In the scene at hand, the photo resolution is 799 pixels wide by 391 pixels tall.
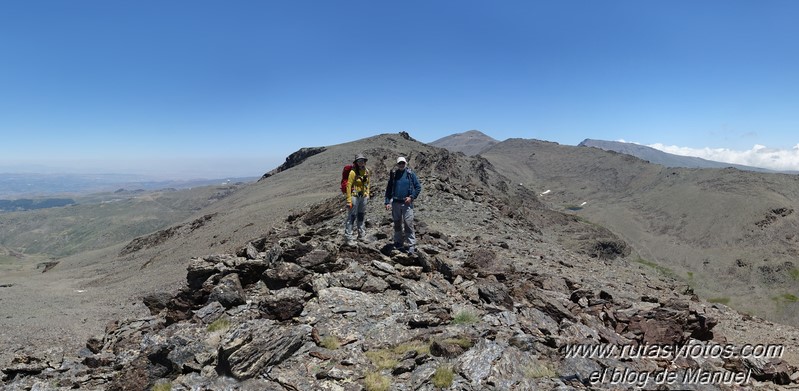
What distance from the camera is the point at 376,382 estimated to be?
6.61 metres

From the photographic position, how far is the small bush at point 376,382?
6.50m

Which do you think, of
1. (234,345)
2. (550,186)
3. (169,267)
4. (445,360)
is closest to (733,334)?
(445,360)

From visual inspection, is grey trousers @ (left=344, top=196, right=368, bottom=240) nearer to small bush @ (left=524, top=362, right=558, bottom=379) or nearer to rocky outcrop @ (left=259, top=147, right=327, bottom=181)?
small bush @ (left=524, top=362, right=558, bottom=379)

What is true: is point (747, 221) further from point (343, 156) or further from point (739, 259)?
point (343, 156)

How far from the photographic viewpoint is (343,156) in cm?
7769

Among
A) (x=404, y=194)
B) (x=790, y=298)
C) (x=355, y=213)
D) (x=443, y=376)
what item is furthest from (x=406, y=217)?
(x=790, y=298)

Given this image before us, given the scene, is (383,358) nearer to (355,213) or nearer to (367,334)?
(367,334)

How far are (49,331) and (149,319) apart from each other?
7858mm

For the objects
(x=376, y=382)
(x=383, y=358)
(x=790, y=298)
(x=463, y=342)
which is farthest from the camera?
(x=790, y=298)

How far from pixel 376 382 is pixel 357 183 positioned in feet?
25.8

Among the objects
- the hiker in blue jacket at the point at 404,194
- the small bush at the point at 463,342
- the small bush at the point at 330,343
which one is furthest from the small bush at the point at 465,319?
the hiker in blue jacket at the point at 404,194

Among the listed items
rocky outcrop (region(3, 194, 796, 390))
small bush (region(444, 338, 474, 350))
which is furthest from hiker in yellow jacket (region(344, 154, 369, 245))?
small bush (region(444, 338, 474, 350))

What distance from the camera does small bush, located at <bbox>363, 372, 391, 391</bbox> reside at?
6.50m

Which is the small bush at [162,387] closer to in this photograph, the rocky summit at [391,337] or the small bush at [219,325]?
the rocky summit at [391,337]
